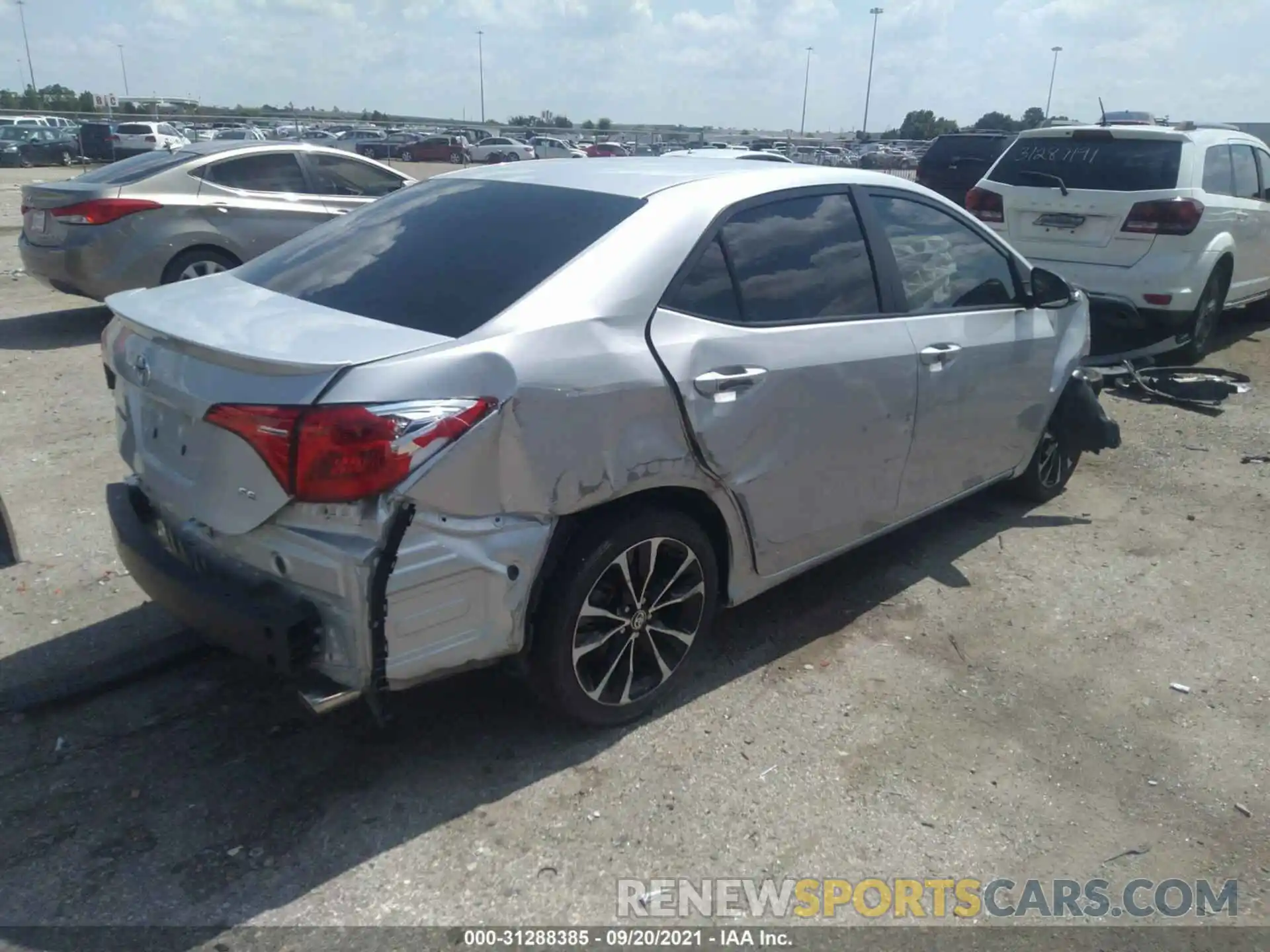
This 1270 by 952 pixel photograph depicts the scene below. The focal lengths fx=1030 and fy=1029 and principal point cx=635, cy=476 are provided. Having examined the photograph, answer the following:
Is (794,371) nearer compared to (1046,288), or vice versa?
(794,371)

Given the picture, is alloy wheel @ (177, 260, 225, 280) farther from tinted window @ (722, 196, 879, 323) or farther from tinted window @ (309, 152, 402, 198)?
tinted window @ (722, 196, 879, 323)

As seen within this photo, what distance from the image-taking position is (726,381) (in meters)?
3.26

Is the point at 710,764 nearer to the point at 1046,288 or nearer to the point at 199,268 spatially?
the point at 1046,288

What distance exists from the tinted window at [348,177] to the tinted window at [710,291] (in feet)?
23.6

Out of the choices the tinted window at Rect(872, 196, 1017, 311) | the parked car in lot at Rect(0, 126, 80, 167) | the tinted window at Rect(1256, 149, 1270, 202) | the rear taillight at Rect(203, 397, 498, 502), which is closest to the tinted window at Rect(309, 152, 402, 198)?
the tinted window at Rect(872, 196, 1017, 311)

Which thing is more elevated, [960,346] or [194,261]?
[960,346]

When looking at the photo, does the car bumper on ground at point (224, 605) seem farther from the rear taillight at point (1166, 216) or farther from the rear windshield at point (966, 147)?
the rear windshield at point (966, 147)

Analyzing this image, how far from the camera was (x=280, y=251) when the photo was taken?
3783 millimetres

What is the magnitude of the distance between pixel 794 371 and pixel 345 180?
7.64 meters

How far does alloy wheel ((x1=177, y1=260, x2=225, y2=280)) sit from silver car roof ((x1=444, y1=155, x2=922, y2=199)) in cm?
543

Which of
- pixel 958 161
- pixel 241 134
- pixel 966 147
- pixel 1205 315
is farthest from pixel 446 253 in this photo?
pixel 241 134

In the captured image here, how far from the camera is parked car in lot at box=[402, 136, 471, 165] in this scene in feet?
146

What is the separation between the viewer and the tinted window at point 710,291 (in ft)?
10.7

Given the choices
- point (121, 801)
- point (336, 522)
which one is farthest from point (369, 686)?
point (121, 801)
